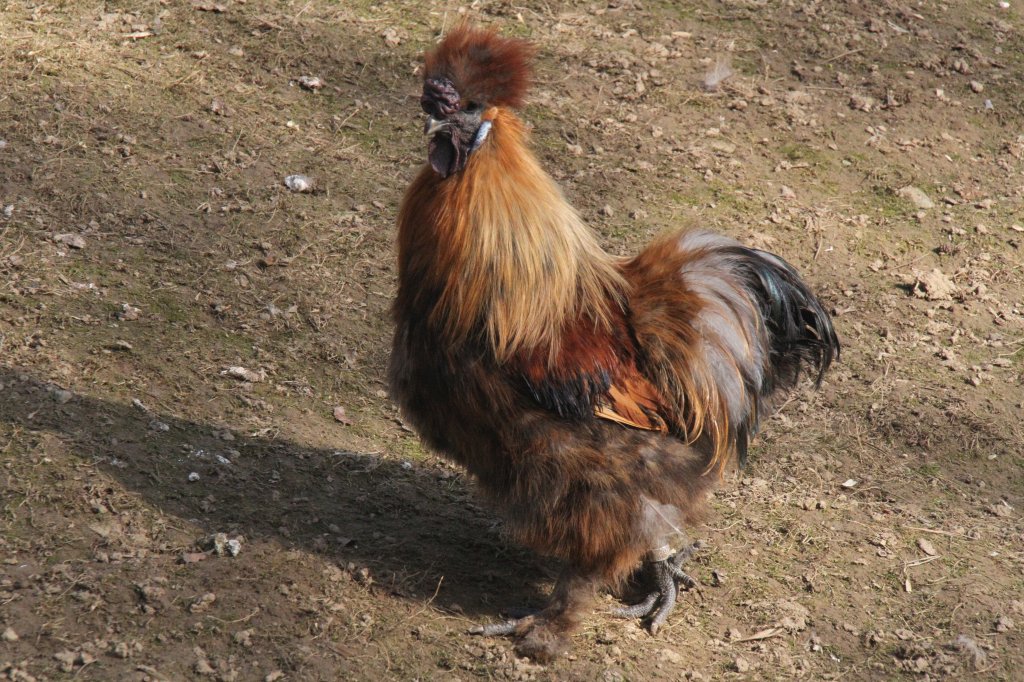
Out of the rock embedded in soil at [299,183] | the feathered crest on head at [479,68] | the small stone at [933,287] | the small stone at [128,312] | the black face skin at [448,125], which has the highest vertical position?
the feathered crest on head at [479,68]

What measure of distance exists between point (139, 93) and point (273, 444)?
3401 mm

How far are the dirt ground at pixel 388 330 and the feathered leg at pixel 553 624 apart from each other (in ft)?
0.27

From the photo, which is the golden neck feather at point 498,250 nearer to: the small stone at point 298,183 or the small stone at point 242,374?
the small stone at point 242,374

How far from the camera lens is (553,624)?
4.61 meters

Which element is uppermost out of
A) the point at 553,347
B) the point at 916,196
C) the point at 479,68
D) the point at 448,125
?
the point at 479,68

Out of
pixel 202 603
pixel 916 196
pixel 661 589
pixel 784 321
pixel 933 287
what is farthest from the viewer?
pixel 916 196

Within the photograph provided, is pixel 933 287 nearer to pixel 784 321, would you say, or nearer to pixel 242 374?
pixel 784 321

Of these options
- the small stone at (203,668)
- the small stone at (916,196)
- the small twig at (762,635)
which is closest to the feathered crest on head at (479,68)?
Answer: the small stone at (203,668)

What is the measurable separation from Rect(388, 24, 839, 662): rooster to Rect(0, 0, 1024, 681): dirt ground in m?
0.71

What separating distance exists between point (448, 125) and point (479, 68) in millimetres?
274

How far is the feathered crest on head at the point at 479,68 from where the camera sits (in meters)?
4.12

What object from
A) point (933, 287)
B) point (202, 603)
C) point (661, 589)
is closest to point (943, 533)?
point (661, 589)

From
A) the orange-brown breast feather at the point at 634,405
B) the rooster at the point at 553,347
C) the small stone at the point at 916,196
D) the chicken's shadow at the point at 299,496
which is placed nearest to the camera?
the rooster at the point at 553,347

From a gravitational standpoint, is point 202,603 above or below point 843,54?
below
